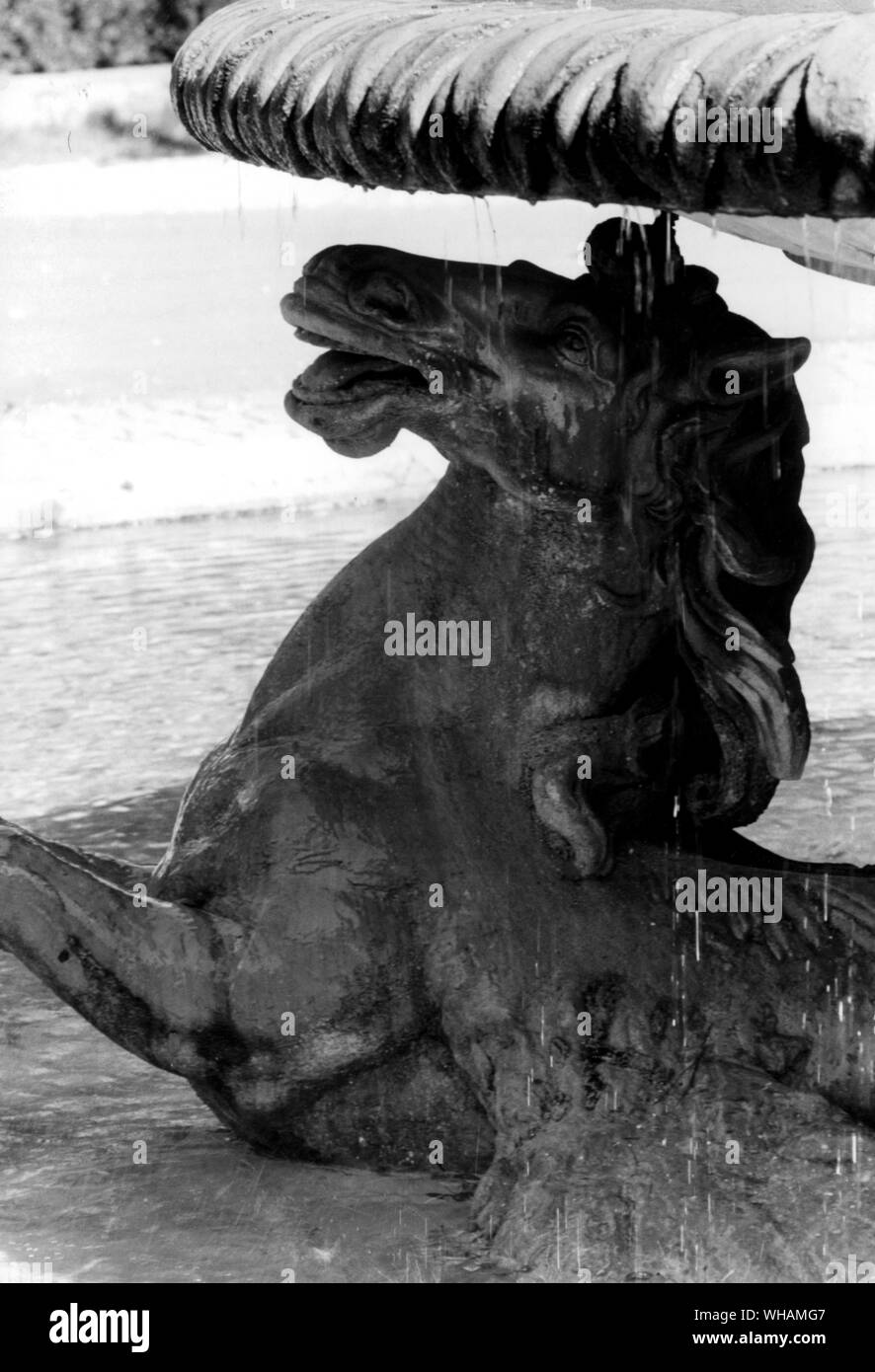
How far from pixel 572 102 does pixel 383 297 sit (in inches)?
29.9

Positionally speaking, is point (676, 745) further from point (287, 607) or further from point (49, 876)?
point (287, 607)

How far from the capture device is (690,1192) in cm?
301

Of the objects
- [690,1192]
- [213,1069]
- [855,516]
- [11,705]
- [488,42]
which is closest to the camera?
[488,42]

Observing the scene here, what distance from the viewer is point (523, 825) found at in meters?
3.25

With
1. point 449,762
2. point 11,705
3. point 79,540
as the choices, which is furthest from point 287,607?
point 449,762

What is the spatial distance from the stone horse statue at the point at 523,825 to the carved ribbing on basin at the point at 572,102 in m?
0.45

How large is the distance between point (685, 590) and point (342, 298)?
609 mm

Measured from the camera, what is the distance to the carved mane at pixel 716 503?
3145 mm

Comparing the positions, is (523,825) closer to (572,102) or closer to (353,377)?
(353,377)

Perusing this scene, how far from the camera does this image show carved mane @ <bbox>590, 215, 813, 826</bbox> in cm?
314

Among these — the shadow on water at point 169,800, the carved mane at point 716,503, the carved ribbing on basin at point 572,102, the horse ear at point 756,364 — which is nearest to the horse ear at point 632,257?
the carved mane at point 716,503

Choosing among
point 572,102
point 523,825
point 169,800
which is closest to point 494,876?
point 523,825

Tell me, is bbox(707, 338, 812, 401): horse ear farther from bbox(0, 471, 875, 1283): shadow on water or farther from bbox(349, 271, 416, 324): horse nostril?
bbox(0, 471, 875, 1283): shadow on water

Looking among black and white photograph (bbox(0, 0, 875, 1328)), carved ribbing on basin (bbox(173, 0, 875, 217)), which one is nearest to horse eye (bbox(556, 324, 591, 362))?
black and white photograph (bbox(0, 0, 875, 1328))
